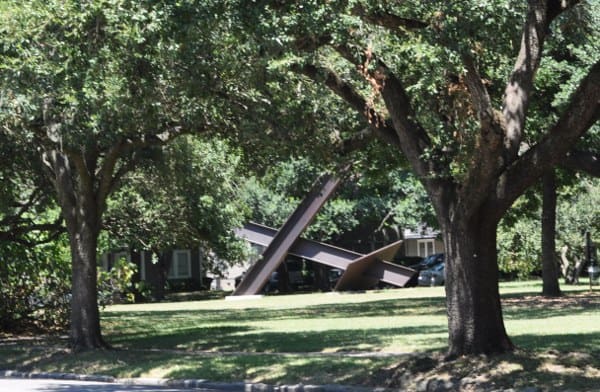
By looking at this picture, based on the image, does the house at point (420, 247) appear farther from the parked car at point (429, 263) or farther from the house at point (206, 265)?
the parked car at point (429, 263)

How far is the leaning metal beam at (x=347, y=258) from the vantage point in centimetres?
4350

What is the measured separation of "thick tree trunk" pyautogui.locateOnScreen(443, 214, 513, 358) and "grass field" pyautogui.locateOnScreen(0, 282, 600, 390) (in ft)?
1.13

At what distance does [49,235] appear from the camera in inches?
1022

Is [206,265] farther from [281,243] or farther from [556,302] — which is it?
[556,302]

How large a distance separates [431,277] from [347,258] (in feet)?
22.9

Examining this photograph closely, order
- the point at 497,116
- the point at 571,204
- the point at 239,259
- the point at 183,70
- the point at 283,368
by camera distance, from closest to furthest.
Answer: the point at 497,116 < the point at 183,70 < the point at 283,368 < the point at 239,259 < the point at 571,204

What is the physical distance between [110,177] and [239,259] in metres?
21.2

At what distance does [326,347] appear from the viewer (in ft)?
59.9

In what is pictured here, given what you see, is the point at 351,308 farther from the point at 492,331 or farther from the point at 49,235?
the point at 492,331

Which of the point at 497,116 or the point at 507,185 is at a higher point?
the point at 497,116

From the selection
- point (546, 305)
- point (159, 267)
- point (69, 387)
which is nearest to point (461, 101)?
point (69, 387)

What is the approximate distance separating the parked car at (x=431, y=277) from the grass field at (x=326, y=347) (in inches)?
734

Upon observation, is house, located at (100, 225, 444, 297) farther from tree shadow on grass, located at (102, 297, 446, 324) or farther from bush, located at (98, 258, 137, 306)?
bush, located at (98, 258, 137, 306)

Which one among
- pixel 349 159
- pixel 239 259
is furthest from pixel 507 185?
pixel 239 259
